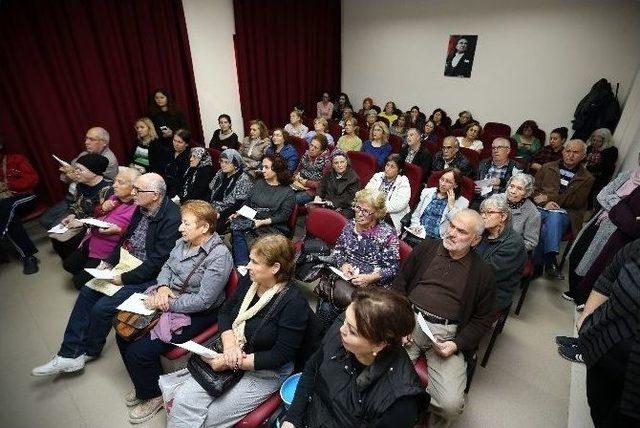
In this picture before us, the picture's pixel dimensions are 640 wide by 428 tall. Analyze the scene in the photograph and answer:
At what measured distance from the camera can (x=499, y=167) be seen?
3.76m

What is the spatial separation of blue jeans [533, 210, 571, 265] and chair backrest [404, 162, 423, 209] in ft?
4.05

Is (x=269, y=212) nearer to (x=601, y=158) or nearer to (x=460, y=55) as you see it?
(x=601, y=158)

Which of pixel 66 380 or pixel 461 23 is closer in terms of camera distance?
pixel 66 380

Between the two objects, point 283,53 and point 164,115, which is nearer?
point 164,115

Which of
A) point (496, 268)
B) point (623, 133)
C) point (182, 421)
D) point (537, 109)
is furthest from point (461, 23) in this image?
point (182, 421)

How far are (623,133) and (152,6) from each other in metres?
6.97

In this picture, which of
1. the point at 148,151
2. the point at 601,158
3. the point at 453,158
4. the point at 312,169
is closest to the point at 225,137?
the point at 148,151

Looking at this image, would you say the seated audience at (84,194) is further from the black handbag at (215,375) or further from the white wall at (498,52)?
the white wall at (498,52)

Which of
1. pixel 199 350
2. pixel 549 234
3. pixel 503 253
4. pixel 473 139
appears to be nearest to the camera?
pixel 199 350

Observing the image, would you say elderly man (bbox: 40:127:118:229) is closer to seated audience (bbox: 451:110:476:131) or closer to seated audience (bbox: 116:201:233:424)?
seated audience (bbox: 116:201:233:424)

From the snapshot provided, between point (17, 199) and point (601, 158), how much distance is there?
7039mm

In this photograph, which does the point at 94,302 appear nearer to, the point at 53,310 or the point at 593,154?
the point at 53,310

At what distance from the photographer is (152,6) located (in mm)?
4777

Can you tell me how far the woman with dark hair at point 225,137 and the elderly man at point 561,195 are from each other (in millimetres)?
4145
